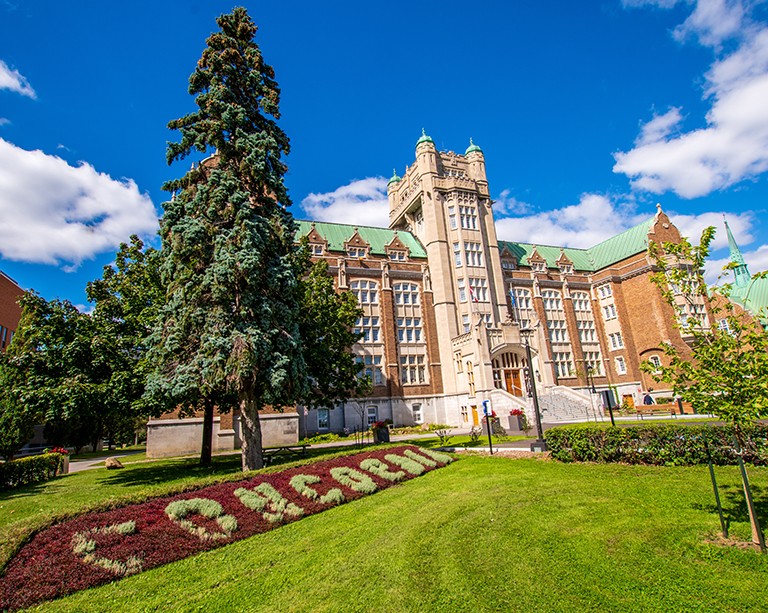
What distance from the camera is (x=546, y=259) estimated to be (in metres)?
54.6

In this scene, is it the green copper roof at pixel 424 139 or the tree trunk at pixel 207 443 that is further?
the green copper roof at pixel 424 139

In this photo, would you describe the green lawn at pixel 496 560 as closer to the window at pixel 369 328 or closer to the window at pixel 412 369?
the window at pixel 369 328

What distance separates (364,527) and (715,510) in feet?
22.1

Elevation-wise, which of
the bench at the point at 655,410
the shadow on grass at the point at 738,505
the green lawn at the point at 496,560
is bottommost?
the green lawn at the point at 496,560

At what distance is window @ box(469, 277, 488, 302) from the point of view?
42719 mm

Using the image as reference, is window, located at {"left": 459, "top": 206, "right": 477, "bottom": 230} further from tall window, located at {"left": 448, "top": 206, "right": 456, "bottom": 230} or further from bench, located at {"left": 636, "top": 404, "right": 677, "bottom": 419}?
bench, located at {"left": 636, "top": 404, "right": 677, "bottom": 419}

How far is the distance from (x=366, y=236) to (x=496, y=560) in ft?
138

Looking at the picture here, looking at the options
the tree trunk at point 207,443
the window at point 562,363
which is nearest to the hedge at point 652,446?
the tree trunk at point 207,443

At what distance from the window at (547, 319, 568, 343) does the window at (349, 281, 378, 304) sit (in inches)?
872

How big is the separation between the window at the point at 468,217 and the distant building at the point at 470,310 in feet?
0.40

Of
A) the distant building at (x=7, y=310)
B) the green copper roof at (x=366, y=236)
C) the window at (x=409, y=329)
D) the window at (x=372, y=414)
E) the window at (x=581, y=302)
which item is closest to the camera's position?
the window at (x=372, y=414)

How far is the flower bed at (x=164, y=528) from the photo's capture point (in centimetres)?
643

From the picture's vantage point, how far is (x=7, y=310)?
4991 cm

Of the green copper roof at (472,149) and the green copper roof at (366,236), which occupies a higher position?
the green copper roof at (472,149)
